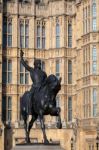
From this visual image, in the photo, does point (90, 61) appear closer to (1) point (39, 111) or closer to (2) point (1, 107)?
(2) point (1, 107)

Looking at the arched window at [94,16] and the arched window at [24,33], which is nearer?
the arched window at [94,16]

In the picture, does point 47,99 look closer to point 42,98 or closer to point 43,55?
point 42,98

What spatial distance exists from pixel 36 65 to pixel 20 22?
31.5m

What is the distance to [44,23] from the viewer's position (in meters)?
53.9

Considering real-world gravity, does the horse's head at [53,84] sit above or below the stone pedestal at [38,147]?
above

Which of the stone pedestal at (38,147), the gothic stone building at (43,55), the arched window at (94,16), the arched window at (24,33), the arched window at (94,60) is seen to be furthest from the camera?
the arched window at (24,33)

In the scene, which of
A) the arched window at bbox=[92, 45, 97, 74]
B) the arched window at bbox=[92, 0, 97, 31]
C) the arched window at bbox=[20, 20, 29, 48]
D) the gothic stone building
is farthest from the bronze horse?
the arched window at bbox=[20, 20, 29, 48]

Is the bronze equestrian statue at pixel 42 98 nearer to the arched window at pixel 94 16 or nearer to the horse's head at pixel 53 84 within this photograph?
the horse's head at pixel 53 84

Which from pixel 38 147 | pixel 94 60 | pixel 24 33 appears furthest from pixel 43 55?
pixel 38 147

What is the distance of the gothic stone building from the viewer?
166 ft

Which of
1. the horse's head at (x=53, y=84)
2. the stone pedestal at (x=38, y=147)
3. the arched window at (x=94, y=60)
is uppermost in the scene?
the arched window at (x=94, y=60)

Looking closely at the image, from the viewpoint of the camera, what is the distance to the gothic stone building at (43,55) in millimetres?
50656

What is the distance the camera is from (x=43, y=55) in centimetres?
5328

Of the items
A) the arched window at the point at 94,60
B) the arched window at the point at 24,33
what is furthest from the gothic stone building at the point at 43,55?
the arched window at the point at 94,60
